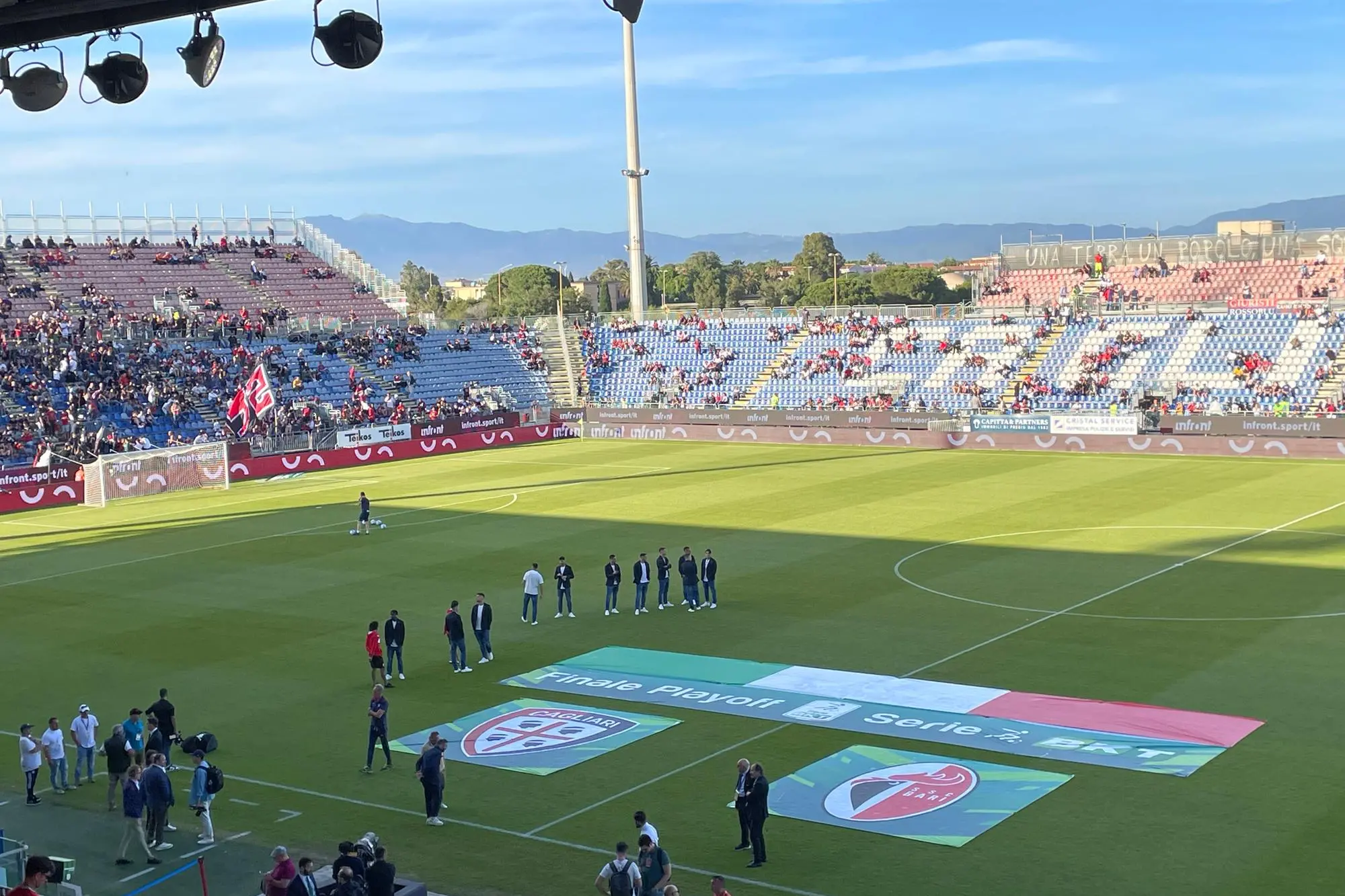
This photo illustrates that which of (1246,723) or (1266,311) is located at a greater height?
(1266,311)

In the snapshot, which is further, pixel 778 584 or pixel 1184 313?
pixel 1184 313

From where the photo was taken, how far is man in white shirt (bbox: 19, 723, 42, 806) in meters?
20.4

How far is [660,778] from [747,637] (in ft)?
26.7

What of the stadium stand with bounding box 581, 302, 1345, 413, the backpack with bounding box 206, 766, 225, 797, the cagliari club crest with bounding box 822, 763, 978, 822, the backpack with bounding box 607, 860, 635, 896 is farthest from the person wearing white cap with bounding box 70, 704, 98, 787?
the stadium stand with bounding box 581, 302, 1345, 413

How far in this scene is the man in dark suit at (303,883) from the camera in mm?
14386

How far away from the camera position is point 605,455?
65.4 meters

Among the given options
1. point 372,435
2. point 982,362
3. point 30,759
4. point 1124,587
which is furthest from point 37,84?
point 982,362

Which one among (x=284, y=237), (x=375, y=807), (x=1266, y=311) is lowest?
(x=375, y=807)

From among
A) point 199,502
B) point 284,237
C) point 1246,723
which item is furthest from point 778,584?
point 284,237

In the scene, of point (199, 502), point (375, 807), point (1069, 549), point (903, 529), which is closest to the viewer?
point (375, 807)

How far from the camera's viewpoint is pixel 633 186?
91.6 meters

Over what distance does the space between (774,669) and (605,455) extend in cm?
3996

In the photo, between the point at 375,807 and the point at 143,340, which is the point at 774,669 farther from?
the point at 143,340

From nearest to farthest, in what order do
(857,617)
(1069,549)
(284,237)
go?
(857,617) < (1069,549) < (284,237)
